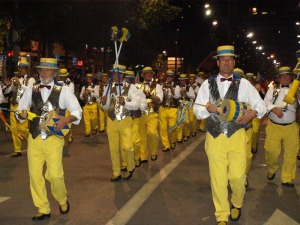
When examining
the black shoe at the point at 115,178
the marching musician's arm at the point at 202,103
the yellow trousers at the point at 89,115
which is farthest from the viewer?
the yellow trousers at the point at 89,115

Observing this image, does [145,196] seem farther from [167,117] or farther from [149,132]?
[167,117]

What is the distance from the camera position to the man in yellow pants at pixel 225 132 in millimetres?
5324

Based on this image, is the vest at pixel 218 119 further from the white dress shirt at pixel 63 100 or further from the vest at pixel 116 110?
the vest at pixel 116 110

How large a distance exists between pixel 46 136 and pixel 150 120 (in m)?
4.70

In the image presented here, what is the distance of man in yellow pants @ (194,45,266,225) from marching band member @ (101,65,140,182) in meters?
2.57

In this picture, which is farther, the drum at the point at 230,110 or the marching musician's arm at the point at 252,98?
the marching musician's arm at the point at 252,98

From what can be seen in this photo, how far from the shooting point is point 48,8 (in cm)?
1680

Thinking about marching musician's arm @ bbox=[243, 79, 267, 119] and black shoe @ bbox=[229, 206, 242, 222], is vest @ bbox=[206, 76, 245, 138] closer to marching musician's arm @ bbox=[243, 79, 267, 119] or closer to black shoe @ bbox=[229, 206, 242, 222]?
marching musician's arm @ bbox=[243, 79, 267, 119]

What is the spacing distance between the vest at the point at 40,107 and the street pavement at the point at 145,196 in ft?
3.73

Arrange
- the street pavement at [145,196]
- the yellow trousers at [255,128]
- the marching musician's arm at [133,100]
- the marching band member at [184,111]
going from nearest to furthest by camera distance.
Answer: the street pavement at [145,196] < the marching musician's arm at [133,100] < the yellow trousers at [255,128] < the marching band member at [184,111]

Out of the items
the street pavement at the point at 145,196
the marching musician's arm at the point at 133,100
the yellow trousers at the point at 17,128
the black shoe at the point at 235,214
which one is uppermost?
the marching musician's arm at the point at 133,100

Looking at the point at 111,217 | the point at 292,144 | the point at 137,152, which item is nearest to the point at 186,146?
the point at 137,152

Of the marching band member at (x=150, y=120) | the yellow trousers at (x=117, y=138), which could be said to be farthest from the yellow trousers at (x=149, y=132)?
the yellow trousers at (x=117, y=138)

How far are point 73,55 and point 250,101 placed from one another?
36118 mm
